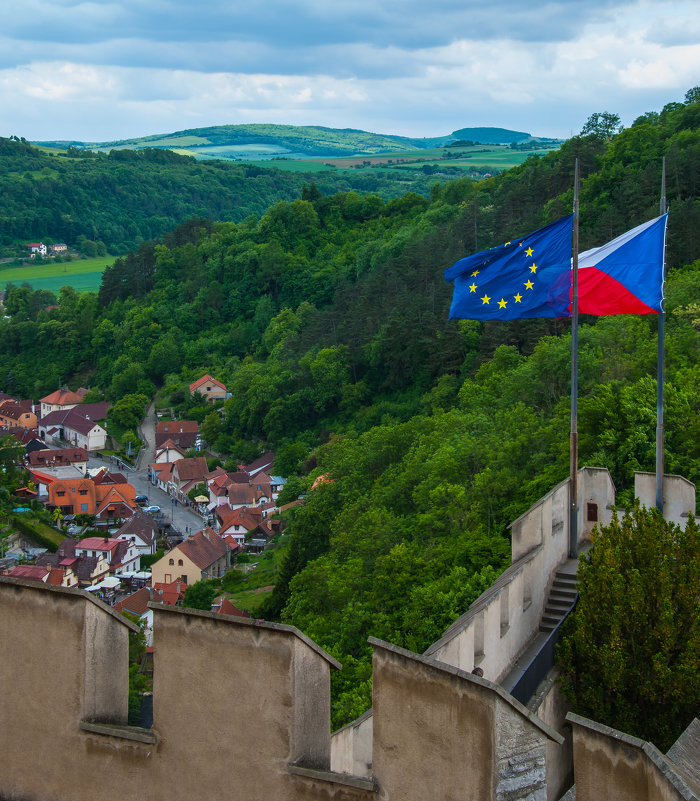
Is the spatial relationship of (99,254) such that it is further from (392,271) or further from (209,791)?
(209,791)

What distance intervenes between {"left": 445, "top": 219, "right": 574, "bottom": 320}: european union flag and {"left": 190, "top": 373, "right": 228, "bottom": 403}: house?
83380 millimetres

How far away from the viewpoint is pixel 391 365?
74.9 meters

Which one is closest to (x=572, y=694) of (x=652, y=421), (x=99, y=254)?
(x=652, y=421)

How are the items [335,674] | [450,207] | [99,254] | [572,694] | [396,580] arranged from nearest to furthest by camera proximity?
[572,694], [335,674], [396,580], [450,207], [99,254]

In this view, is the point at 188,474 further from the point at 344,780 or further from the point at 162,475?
the point at 344,780

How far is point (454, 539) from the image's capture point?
24109 millimetres

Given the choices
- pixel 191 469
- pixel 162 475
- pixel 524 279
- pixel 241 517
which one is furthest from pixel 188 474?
pixel 524 279

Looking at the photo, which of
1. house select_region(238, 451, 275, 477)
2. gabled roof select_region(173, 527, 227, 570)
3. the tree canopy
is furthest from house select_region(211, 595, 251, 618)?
the tree canopy

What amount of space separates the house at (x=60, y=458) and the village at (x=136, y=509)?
0.09 meters

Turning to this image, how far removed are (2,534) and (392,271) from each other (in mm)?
38979

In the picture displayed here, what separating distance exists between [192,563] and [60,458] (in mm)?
33060

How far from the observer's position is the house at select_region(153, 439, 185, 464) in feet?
293

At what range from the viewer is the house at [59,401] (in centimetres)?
10875

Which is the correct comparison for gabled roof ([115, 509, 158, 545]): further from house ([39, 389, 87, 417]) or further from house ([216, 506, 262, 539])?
house ([39, 389, 87, 417])
